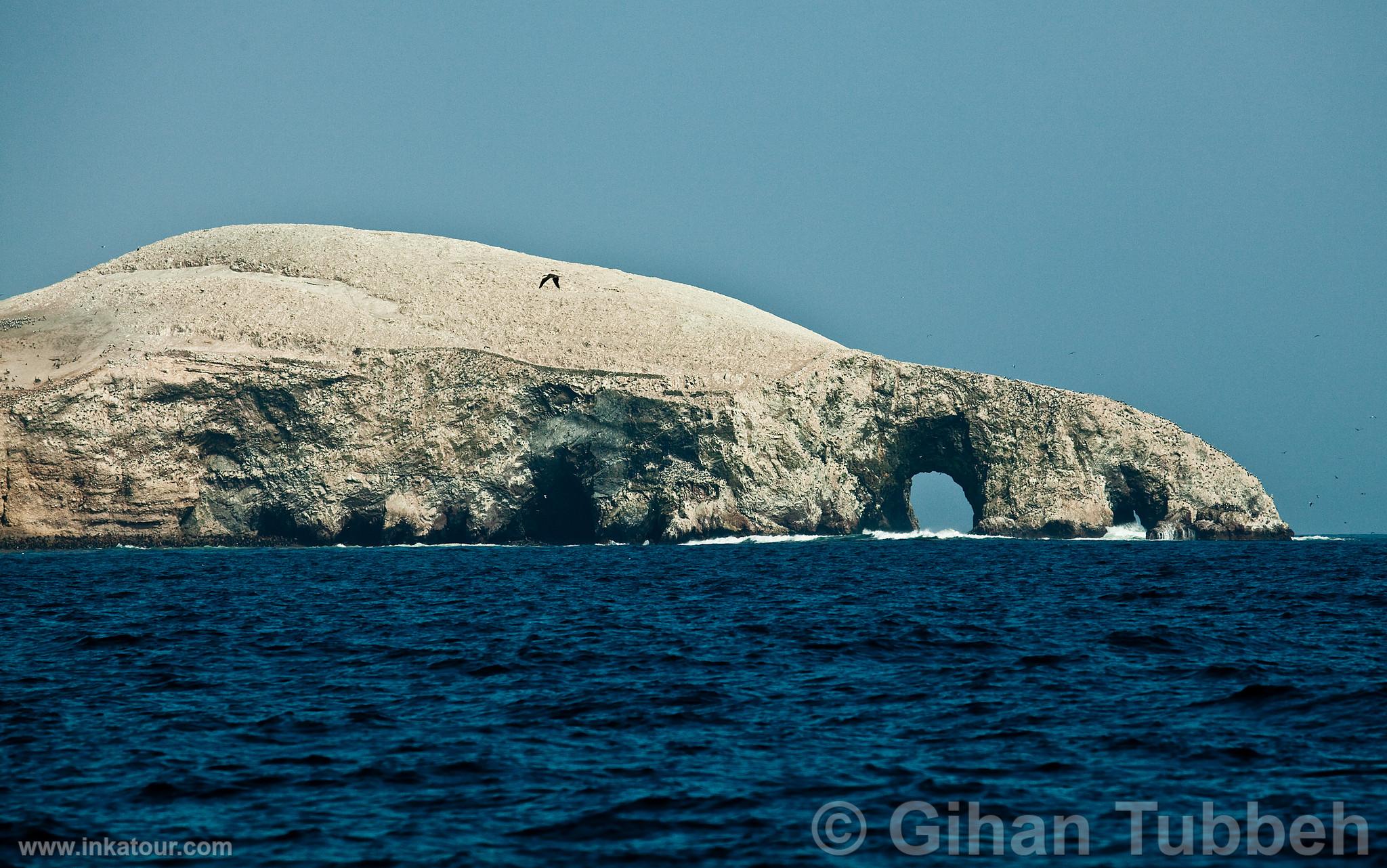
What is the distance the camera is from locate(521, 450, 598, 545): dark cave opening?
8500 cm

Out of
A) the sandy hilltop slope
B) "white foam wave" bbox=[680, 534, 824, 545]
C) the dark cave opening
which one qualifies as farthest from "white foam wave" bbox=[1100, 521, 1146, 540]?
the dark cave opening

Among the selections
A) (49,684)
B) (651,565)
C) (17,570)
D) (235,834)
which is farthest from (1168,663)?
(17,570)

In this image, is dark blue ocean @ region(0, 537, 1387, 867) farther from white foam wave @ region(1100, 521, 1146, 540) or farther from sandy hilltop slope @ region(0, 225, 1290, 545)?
white foam wave @ region(1100, 521, 1146, 540)

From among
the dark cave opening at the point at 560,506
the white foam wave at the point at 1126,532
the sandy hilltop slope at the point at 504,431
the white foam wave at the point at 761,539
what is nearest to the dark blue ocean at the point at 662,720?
the sandy hilltop slope at the point at 504,431

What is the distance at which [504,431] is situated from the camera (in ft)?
275

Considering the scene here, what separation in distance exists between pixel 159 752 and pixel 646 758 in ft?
19.9

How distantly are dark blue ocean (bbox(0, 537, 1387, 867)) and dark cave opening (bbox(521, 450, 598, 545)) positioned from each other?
48794mm

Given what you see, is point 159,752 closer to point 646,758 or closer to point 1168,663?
point 646,758

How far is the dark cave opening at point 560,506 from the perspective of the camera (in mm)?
85000

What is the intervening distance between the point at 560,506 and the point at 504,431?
695 centimetres

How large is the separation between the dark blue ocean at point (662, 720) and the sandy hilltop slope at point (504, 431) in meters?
43.8

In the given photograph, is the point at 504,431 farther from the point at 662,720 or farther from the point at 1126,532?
the point at 662,720

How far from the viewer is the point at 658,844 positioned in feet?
39.5

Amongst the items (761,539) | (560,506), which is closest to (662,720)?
(761,539)
